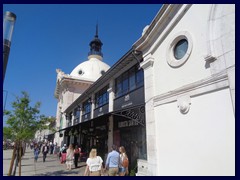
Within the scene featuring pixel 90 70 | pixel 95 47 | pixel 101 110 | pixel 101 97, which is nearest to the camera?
pixel 101 110

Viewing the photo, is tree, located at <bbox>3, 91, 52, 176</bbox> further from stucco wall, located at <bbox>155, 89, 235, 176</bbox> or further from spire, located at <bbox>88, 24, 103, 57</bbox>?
spire, located at <bbox>88, 24, 103, 57</bbox>

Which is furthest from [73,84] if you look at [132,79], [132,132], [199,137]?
[199,137]

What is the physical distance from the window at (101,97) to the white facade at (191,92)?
21.7ft

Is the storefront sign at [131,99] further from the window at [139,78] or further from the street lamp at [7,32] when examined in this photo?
the street lamp at [7,32]

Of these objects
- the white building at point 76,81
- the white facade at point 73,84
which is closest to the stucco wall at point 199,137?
the white building at point 76,81

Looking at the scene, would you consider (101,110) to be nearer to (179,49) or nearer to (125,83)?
(125,83)

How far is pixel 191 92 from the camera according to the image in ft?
21.6

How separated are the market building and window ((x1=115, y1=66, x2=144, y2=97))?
60 millimetres

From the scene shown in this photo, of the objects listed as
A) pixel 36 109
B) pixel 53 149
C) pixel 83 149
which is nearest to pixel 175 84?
pixel 36 109

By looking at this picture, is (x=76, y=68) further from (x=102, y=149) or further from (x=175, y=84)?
(x=175, y=84)

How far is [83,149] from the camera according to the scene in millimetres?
20062

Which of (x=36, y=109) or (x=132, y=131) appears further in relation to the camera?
(x=132, y=131)

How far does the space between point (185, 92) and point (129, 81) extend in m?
5.31

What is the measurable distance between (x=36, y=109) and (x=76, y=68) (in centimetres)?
3236
